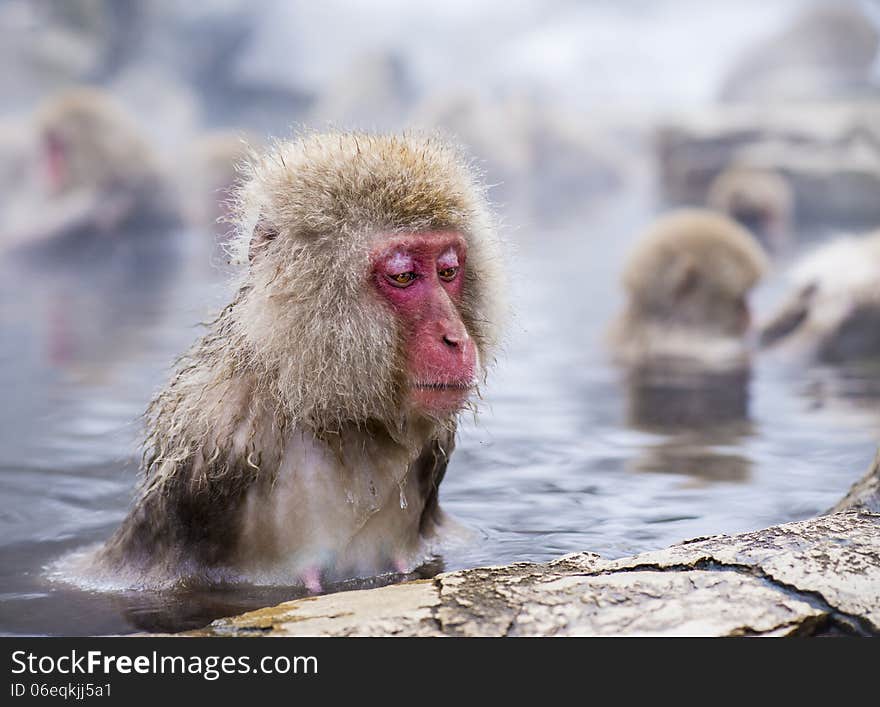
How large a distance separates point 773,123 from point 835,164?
1.36 meters

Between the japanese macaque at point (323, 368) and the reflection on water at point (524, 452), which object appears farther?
the reflection on water at point (524, 452)

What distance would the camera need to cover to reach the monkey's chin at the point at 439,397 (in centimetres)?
263

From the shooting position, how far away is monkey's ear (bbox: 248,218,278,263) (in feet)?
8.96

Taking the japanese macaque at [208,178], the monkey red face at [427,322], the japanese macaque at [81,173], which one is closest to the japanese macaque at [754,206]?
the japanese macaque at [208,178]

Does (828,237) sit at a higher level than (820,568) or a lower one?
higher

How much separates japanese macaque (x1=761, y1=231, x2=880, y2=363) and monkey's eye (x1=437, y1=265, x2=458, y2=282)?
433cm

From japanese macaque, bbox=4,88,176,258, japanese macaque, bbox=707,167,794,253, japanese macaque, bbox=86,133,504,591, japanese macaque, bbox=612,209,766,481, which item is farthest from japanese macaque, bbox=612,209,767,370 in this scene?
japanese macaque, bbox=4,88,176,258

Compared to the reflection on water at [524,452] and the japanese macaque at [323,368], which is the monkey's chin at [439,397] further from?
the reflection on water at [524,452]

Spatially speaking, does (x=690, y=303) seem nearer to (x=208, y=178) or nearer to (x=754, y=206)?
(x=754, y=206)

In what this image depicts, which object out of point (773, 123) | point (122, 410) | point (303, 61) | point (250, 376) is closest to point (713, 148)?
point (773, 123)
